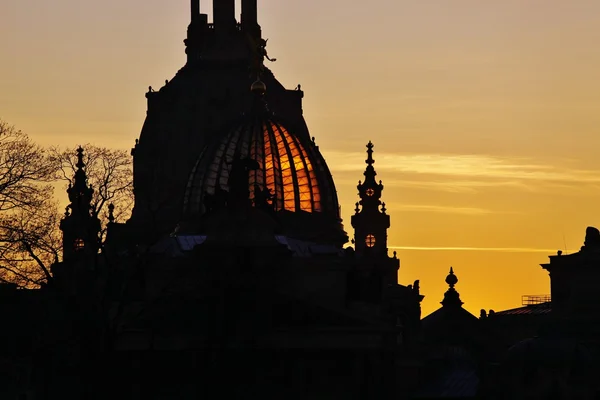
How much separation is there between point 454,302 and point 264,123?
1477 cm

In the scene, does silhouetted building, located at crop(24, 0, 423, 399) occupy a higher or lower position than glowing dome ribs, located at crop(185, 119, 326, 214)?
lower

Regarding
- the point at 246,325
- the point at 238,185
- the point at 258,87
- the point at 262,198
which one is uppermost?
the point at 258,87

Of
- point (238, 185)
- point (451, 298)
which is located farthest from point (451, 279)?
point (238, 185)

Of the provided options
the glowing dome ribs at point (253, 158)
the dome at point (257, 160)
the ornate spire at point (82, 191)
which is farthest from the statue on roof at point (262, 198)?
the ornate spire at point (82, 191)

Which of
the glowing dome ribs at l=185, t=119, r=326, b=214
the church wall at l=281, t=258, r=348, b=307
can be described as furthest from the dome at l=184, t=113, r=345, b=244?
the church wall at l=281, t=258, r=348, b=307

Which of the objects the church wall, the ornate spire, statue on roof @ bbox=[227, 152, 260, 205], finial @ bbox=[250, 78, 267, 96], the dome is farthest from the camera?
the dome

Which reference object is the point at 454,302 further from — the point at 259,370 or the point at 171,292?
the point at 171,292

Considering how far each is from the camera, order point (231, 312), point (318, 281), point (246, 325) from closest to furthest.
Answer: point (231, 312)
point (246, 325)
point (318, 281)

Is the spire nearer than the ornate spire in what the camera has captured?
No

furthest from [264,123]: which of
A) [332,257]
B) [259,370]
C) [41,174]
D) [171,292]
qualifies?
[41,174]

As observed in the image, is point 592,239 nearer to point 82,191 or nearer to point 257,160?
point 257,160

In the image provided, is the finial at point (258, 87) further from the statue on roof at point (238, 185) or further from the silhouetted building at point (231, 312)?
the statue on roof at point (238, 185)

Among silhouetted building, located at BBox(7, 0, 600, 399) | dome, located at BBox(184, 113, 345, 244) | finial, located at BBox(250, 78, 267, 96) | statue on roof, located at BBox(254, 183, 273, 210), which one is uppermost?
finial, located at BBox(250, 78, 267, 96)

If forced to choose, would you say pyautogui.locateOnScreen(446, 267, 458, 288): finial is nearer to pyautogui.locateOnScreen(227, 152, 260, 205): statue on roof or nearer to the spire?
the spire
